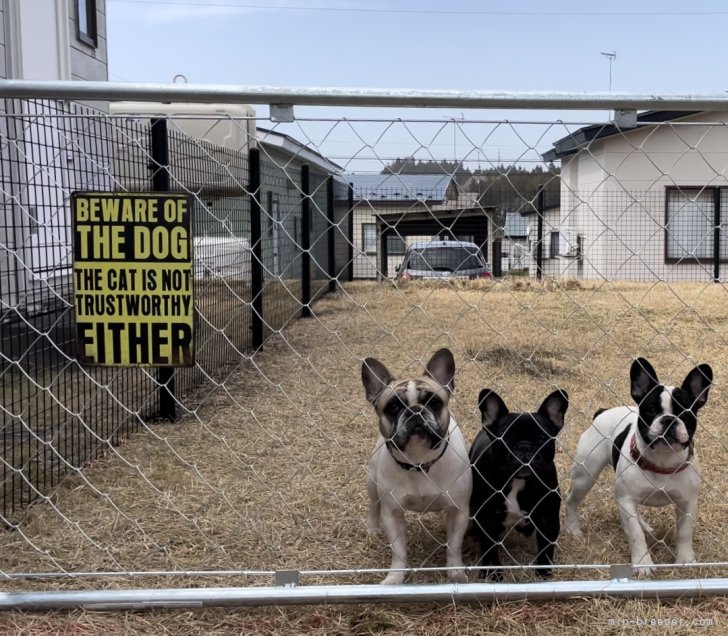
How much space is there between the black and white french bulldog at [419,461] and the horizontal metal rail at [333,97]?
87 cm

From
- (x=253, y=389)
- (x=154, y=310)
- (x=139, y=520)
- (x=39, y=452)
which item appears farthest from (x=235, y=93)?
(x=253, y=389)

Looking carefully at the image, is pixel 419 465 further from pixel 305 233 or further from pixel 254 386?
pixel 305 233

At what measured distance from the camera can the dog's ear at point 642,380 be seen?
2.70 metres

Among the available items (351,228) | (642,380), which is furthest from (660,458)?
(351,228)

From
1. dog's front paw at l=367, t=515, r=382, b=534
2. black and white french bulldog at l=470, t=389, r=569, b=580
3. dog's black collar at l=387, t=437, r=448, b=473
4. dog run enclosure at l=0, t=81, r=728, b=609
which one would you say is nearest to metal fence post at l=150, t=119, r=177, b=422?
dog run enclosure at l=0, t=81, r=728, b=609

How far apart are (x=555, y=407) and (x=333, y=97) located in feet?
4.45

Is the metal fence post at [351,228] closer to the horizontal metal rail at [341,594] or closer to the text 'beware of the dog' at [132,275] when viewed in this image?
the text 'beware of the dog' at [132,275]

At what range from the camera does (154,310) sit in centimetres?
238

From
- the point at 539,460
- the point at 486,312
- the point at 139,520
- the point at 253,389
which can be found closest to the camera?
the point at 539,460

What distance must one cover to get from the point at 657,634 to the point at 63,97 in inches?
92.0

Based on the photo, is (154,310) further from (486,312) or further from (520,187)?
(486,312)

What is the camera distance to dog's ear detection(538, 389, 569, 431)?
2777mm

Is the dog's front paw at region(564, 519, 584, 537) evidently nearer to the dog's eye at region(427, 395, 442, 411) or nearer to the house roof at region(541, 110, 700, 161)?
the dog's eye at region(427, 395, 442, 411)

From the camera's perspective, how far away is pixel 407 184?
10.9 ft
